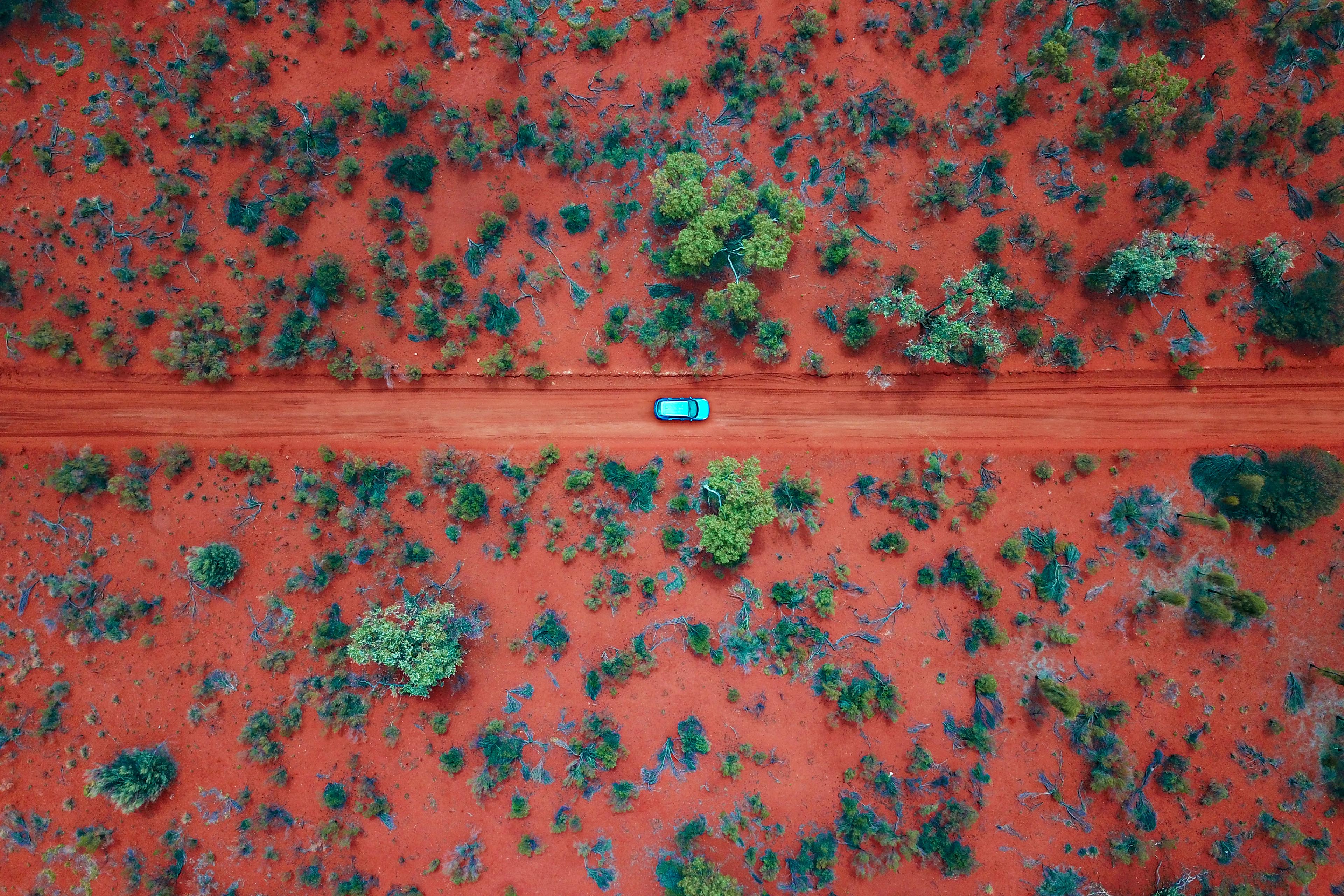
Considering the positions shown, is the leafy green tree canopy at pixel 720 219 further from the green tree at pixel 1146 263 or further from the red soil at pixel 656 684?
the green tree at pixel 1146 263

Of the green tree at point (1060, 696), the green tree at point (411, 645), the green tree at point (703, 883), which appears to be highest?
the green tree at point (411, 645)

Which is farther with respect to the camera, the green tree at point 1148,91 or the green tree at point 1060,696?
the green tree at point 1148,91

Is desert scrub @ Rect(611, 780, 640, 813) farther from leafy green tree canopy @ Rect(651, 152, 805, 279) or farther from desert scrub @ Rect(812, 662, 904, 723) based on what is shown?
leafy green tree canopy @ Rect(651, 152, 805, 279)

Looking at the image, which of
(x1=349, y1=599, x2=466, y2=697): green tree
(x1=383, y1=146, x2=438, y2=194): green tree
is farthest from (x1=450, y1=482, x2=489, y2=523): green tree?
(x1=383, y1=146, x2=438, y2=194): green tree

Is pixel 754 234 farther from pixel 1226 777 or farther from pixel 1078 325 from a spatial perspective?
pixel 1226 777

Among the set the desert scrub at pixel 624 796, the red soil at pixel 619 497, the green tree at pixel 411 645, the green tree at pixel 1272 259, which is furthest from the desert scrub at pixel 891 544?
the green tree at pixel 1272 259

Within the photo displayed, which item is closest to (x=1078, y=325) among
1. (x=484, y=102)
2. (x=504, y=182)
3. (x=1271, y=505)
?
(x=1271, y=505)
